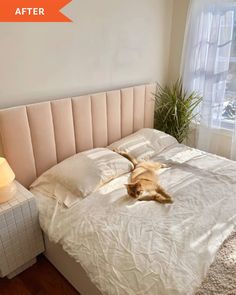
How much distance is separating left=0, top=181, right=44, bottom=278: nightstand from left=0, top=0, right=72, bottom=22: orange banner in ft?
3.66

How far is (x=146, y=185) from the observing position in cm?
175

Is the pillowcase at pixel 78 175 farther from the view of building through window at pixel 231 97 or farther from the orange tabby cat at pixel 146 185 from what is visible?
the view of building through window at pixel 231 97

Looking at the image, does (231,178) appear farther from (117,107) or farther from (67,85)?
(67,85)

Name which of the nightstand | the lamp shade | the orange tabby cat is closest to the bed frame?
the nightstand

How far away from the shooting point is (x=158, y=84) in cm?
290

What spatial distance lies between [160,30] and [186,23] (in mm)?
280

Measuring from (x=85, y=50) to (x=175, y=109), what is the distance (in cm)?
116

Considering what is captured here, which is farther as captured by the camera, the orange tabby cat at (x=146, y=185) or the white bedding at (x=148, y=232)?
the orange tabby cat at (x=146, y=185)

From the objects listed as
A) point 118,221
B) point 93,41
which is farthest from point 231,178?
point 93,41

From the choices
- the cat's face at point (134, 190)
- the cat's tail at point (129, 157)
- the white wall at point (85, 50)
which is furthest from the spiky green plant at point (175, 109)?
the cat's face at point (134, 190)

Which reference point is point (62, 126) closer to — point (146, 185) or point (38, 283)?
point (146, 185)

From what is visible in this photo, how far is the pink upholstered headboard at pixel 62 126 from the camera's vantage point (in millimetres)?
1655

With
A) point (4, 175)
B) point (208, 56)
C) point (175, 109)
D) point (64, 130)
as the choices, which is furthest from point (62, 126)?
point (208, 56)

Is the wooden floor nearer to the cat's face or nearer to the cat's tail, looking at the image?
the cat's face
